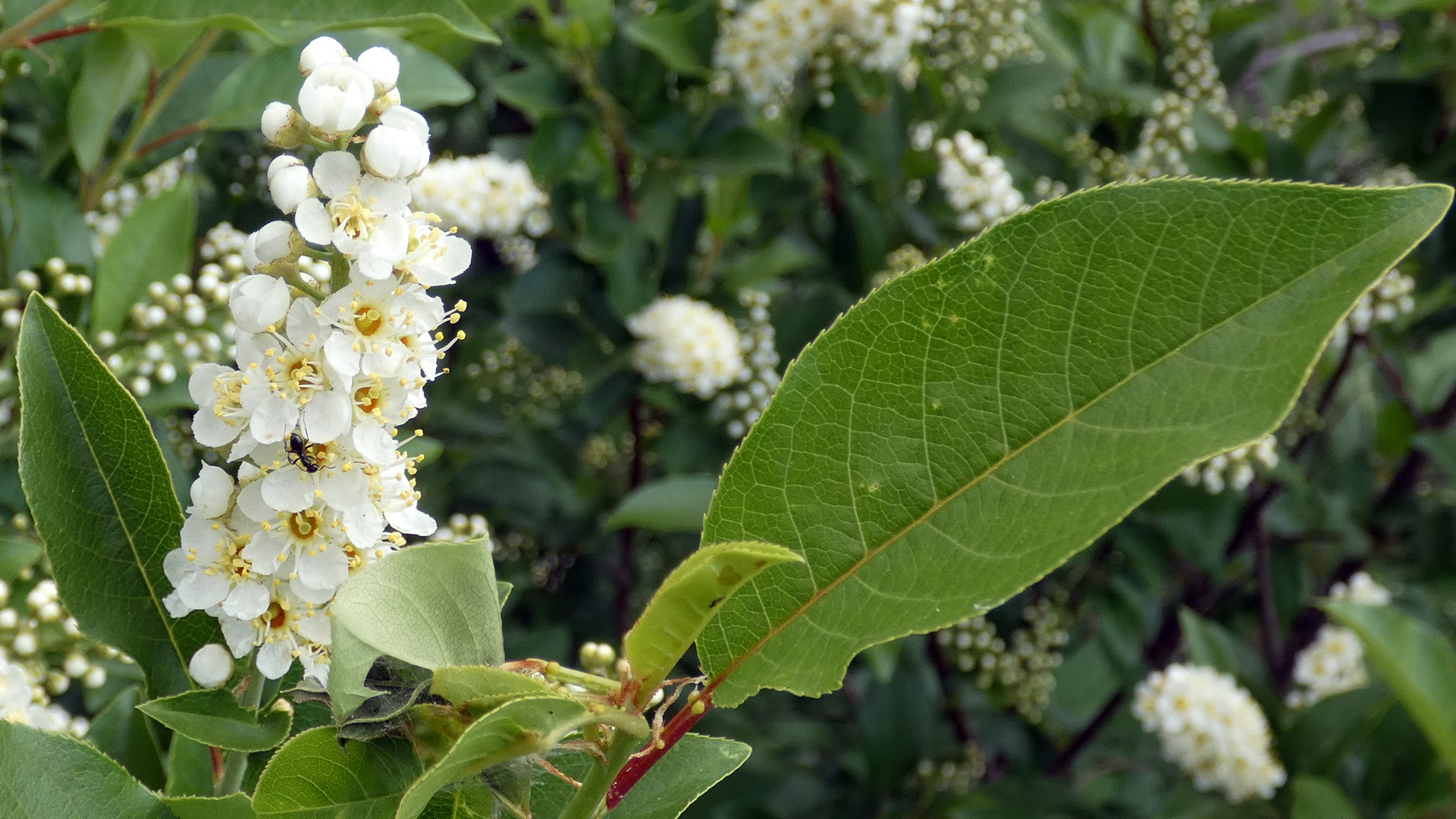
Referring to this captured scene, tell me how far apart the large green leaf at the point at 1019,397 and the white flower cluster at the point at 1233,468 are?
5.81 feet

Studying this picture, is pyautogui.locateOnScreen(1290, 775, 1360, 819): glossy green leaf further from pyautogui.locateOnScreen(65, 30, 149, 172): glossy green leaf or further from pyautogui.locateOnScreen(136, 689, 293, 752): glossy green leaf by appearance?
pyautogui.locateOnScreen(65, 30, 149, 172): glossy green leaf

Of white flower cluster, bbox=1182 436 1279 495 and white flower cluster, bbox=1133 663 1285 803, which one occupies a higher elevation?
white flower cluster, bbox=1182 436 1279 495

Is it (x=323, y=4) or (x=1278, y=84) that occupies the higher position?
(x=323, y=4)

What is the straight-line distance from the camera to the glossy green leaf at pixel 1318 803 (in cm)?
212

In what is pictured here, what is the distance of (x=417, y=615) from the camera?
650 mm

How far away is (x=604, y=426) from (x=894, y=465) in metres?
2.15

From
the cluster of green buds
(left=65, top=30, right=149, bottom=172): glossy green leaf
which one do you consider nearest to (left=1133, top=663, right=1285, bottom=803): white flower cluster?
the cluster of green buds

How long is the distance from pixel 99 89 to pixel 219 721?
113 cm

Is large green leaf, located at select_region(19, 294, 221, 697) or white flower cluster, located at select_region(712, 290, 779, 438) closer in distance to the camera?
large green leaf, located at select_region(19, 294, 221, 697)

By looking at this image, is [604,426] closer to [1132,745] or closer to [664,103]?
[664,103]

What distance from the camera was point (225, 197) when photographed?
2.33m

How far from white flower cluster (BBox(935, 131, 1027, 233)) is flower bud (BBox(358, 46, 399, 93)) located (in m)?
1.79

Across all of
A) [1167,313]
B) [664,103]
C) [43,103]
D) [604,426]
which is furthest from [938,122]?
[1167,313]

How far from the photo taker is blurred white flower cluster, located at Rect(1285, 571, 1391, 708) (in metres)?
2.71
